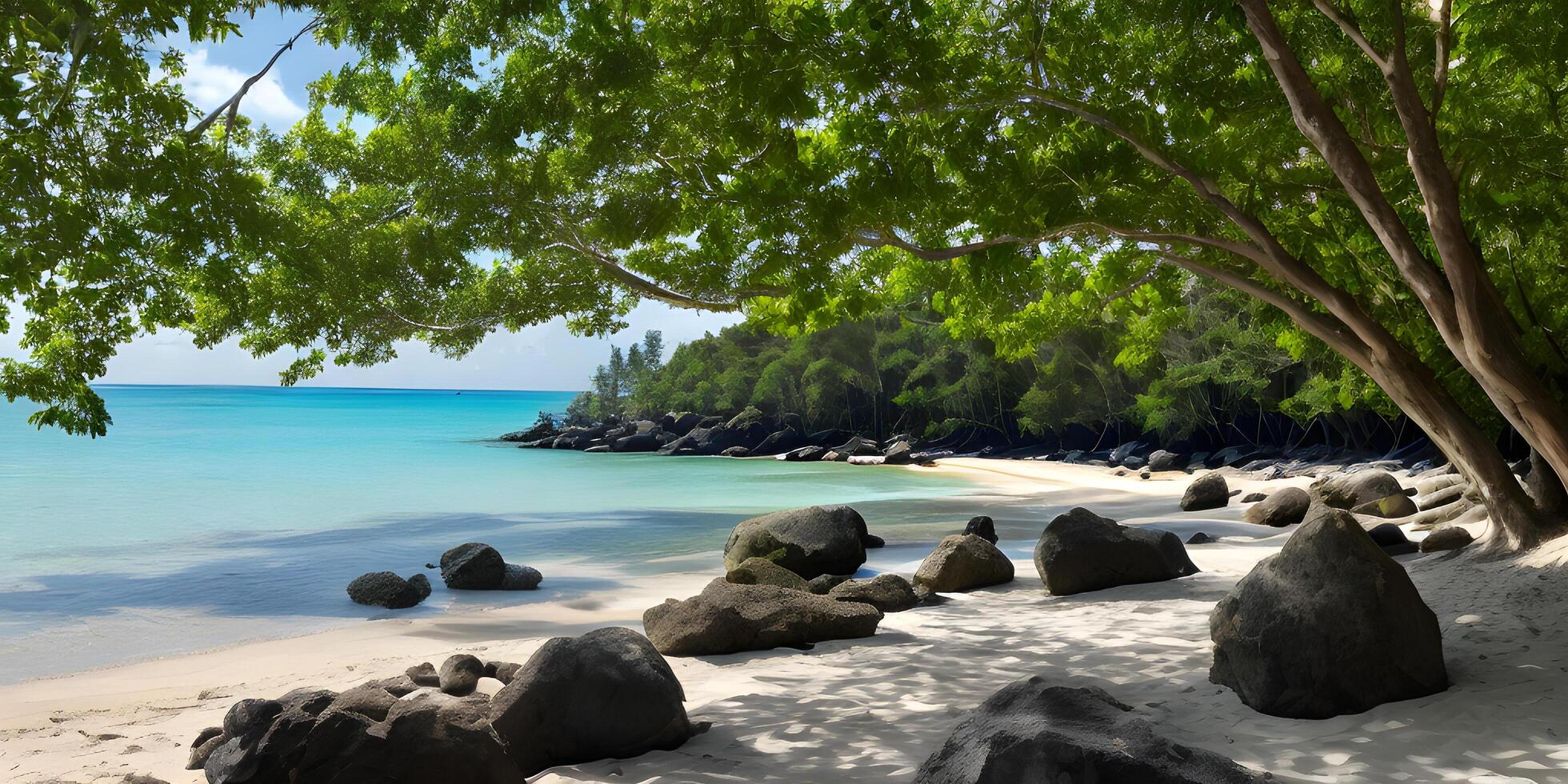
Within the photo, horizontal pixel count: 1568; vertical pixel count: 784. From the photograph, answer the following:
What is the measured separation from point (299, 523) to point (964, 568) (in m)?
18.2

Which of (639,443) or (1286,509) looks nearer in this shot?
(1286,509)

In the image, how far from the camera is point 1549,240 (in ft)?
29.7

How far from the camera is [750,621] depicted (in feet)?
25.4

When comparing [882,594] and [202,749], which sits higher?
[882,594]

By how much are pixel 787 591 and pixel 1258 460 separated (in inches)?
1186

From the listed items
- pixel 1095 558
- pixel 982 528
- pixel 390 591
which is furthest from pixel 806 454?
pixel 1095 558

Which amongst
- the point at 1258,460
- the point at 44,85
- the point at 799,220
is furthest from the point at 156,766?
the point at 1258,460

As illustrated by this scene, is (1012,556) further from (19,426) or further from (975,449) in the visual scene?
(19,426)

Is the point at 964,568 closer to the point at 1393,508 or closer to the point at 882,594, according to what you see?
the point at 882,594

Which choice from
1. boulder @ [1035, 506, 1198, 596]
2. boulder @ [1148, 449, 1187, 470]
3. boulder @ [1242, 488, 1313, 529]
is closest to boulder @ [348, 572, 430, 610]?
boulder @ [1035, 506, 1198, 596]

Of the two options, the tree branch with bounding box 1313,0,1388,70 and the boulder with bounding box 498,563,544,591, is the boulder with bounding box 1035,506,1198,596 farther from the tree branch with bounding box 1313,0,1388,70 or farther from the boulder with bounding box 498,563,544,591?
the boulder with bounding box 498,563,544,591

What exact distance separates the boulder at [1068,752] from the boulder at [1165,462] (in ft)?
113

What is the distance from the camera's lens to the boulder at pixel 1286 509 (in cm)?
1584

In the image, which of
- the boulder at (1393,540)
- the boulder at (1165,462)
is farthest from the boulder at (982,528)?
the boulder at (1165,462)
